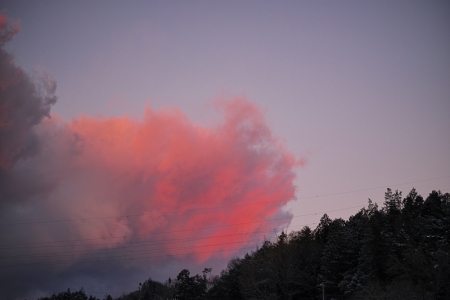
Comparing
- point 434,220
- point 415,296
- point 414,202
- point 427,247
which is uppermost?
point 414,202

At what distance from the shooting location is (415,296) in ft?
209

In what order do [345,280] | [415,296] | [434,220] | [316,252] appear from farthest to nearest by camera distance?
[316,252] → [345,280] → [434,220] → [415,296]

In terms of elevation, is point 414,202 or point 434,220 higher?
point 414,202

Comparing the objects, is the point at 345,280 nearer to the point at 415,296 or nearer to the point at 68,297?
the point at 415,296

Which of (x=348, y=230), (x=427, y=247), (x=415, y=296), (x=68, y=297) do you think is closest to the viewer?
(x=415, y=296)

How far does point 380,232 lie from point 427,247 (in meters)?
14.3

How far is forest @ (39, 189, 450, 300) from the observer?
6900cm

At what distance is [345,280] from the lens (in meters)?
89.4

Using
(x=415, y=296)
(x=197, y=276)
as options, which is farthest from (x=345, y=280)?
(x=197, y=276)

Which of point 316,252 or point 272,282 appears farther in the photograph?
point 316,252

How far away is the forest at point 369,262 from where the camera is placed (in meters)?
69.0

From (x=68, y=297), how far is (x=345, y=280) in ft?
454

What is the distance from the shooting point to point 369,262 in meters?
86.9

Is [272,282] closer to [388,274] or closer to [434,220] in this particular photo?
[388,274]
